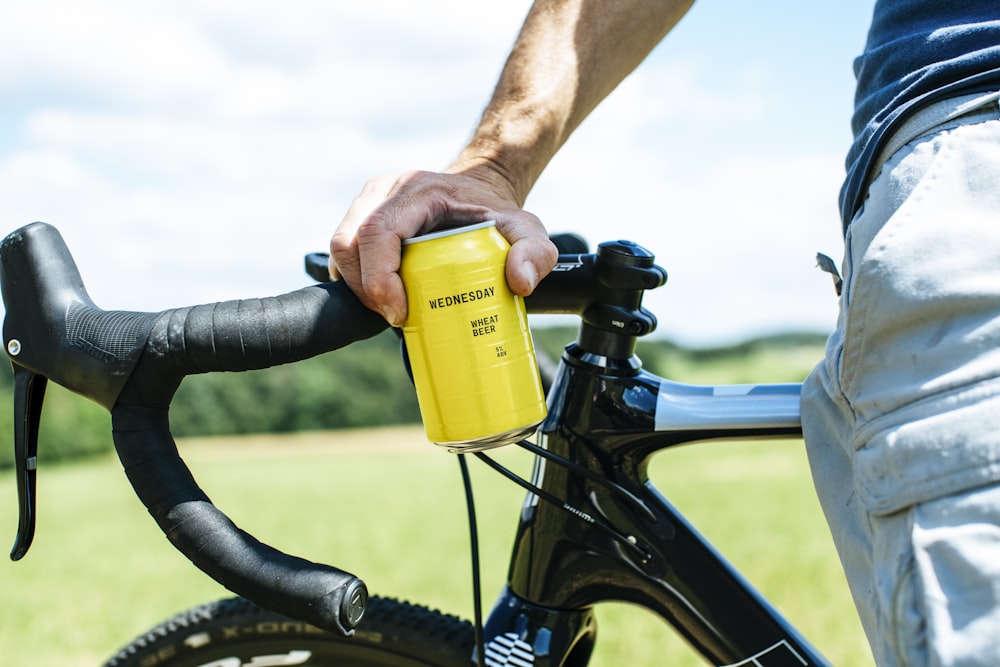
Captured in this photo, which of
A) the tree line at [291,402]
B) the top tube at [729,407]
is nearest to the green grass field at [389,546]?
the top tube at [729,407]

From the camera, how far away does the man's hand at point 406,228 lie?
0.92 metres

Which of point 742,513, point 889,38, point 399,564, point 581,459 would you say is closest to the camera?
point 889,38

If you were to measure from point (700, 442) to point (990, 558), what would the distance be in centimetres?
51

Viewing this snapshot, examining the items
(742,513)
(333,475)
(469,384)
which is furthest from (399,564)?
(333,475)

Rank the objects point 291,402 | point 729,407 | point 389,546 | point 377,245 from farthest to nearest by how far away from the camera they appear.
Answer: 1. point 291,402
2. point 389,546
3. point 729,407
4. point 377,245

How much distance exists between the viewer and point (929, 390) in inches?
32.2

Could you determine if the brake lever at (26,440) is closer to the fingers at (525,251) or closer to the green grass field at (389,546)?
the fingers at (525,251)

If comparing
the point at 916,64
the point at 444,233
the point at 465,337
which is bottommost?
the point at 465,337

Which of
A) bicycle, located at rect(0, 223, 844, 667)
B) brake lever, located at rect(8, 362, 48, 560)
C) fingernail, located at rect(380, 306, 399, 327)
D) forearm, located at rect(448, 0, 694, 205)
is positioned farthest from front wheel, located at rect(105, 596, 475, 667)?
forearm, located at rect(448, 0, 694, 205)

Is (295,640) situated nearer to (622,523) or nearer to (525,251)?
(622,523)

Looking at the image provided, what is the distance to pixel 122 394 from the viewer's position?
35.7 inches

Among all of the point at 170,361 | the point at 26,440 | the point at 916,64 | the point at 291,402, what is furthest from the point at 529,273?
the point at 291,402

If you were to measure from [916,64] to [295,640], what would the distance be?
3.61ft

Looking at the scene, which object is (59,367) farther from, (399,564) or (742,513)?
(742,513)
